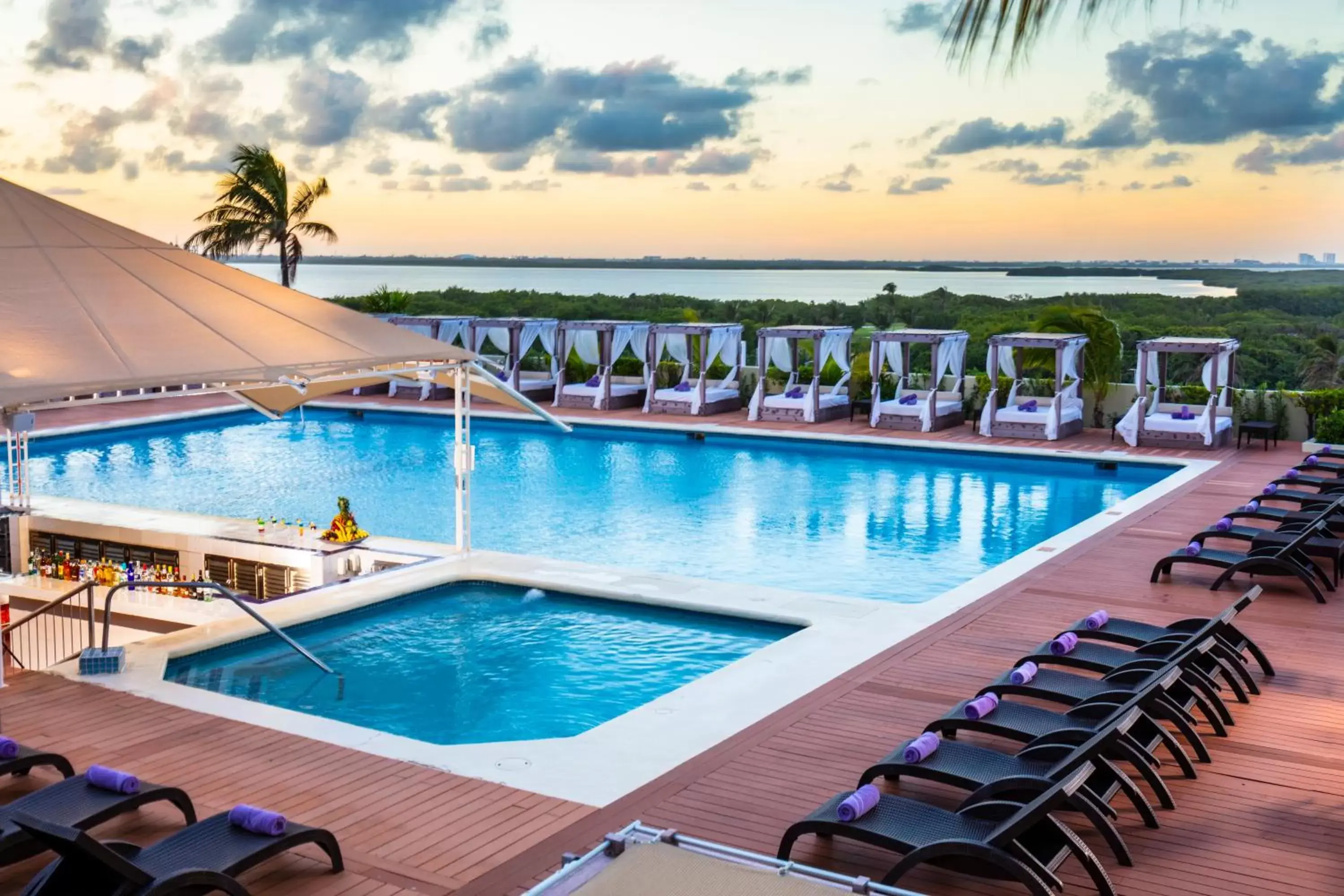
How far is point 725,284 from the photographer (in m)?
66.7

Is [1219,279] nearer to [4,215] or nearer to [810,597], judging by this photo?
→ [810,597]

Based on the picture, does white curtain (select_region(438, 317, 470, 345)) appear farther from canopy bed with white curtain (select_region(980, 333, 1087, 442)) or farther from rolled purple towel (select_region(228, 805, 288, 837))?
rolled purple towel (select_region(228, 805, 288, 837))

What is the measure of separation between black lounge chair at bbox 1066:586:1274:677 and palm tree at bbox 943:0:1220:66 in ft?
16.8

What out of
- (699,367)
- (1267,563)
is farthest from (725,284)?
(1267,563)

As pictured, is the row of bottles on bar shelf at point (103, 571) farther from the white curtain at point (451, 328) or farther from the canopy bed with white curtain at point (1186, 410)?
the canopy bed with white curtain at point (1186, 410)

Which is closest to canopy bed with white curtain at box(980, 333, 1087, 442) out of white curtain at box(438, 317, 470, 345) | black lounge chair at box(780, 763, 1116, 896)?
white curtain at box(438, 317, 470, 345)

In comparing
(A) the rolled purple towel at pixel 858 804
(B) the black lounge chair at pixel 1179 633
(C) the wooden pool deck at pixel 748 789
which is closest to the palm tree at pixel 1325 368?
(C) the wooden pool deck at pixel 748 789

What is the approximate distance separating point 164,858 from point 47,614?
283 inches

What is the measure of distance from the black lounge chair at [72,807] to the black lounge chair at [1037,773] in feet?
9.61

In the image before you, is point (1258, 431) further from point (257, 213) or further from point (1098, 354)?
point (257, 213)

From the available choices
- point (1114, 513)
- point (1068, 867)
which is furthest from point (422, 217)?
point (1068, 867)

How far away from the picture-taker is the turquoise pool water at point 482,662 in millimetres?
7941

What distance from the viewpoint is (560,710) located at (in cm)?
802

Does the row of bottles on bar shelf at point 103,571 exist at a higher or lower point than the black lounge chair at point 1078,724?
lower
